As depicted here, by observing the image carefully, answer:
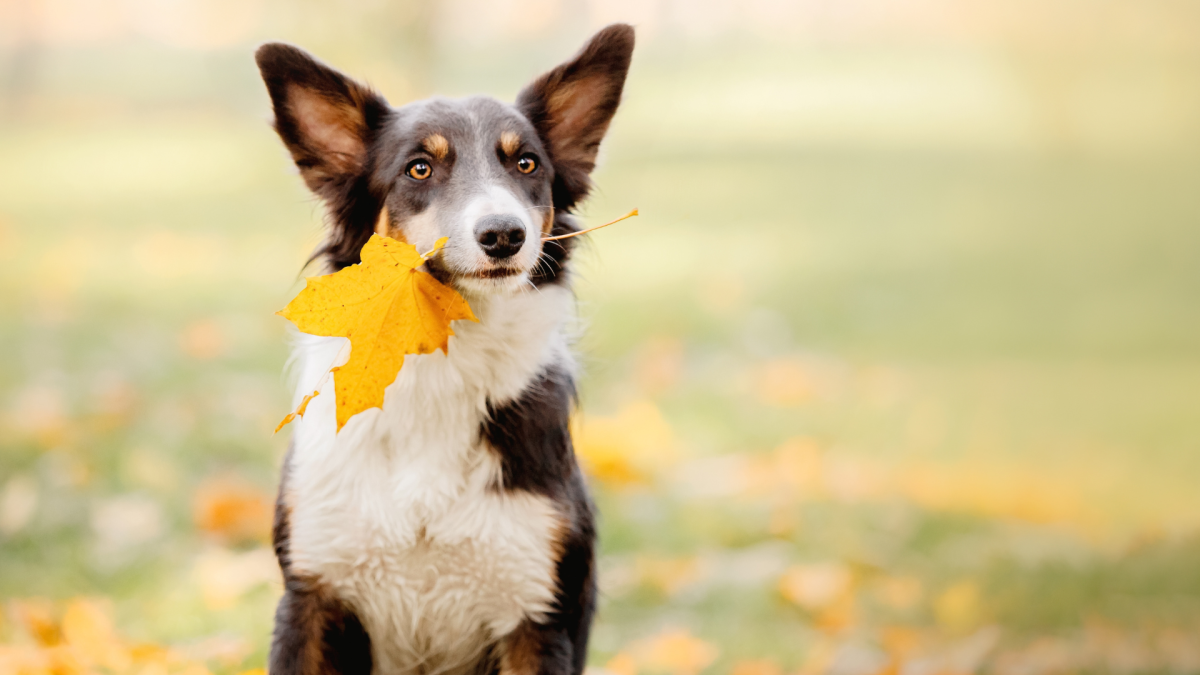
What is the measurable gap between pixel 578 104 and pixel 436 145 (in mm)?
473

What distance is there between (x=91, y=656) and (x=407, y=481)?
5.16ft

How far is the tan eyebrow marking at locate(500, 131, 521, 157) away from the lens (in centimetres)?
296

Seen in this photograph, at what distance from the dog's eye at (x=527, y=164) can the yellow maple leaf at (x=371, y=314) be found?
454mm

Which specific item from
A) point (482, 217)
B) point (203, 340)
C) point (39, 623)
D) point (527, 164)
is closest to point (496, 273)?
point (482, 217)

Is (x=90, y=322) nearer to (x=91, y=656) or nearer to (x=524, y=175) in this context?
(x=91, y=656)

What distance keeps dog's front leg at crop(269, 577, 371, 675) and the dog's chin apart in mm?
836

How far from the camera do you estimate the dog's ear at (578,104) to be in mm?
3100

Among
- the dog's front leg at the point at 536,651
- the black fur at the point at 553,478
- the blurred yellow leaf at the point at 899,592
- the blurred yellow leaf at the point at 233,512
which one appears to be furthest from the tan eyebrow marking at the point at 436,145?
the blurred yellow leaf at the point at 899,592

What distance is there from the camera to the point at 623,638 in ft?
14.4

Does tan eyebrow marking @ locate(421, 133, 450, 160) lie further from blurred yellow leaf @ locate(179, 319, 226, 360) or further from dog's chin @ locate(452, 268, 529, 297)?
blurred yellow leaf @ locate(179, 319, 226, 360)

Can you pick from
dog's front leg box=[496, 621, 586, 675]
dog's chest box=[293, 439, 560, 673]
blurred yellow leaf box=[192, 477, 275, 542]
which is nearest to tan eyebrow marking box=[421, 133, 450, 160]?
dog's chest box=[293, 439, 560, 673]

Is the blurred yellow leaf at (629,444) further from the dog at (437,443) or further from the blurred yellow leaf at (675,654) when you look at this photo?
the dog at (437,443)

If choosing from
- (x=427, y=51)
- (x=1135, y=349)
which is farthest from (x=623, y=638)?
(x=427, y=51)

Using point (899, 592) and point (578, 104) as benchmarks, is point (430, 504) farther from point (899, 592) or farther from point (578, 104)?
point (899, 592)
